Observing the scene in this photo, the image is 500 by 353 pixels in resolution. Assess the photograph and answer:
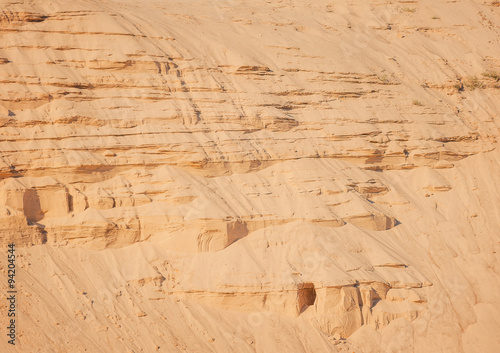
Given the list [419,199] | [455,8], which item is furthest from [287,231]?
[455,8]

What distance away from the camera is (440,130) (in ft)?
81.0

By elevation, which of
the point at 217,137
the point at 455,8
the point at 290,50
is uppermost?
the point at 455,8

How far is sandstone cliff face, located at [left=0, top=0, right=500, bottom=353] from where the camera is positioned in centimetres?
1848

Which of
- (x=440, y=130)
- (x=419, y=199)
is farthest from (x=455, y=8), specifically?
(x=419, y=199)

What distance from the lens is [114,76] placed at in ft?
69.8

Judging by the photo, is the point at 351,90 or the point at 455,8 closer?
the point at 351,90

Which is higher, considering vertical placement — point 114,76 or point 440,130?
point 114,76

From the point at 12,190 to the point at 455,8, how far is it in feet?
70.2

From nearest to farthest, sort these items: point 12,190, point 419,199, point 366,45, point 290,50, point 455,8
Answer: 1. point 12,190
2. point 419,199
3. point 290,50
4. point 366,45
5. point 455,8

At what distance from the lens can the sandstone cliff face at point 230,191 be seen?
60.6 feet

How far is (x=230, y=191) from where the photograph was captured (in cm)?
2053

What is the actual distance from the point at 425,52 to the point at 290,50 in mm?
6510

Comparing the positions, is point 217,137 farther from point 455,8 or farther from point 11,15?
point 455,8

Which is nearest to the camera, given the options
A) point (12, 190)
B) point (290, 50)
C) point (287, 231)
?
point (12, 190)
